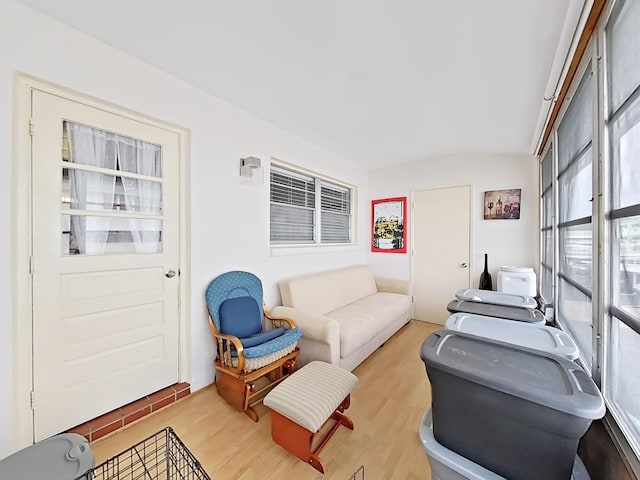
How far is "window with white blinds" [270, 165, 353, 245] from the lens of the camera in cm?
302

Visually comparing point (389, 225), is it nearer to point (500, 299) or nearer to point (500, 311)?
point (500, 299)

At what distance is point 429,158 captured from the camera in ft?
12.7

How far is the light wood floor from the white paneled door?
1.03ft

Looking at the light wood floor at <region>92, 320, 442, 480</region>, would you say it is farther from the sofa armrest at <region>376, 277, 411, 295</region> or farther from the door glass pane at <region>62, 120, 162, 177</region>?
the door glass pane at <region>62, 120, 162, 177</region>

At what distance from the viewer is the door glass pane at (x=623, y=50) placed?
901 millimetres

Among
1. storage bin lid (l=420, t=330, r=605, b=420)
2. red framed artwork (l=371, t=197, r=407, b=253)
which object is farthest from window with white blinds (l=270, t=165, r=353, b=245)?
storage bin lid (l=420, t=330, r=605, b=420)

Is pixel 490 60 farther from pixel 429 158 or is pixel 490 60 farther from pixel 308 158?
pixel 429 158

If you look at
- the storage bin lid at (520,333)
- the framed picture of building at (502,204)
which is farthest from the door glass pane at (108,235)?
the framed picture of building at (502,204)

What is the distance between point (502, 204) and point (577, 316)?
2166 millimetres

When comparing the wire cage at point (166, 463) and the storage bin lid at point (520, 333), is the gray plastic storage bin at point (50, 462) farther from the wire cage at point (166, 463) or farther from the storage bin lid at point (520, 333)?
the storage bin lid at point (520, 333)

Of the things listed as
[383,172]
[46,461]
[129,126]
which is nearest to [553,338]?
[46,461]

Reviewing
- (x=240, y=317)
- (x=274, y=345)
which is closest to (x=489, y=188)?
(x=274, y=345)

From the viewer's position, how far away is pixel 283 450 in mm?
1557

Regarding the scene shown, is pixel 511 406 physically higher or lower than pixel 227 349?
higher
